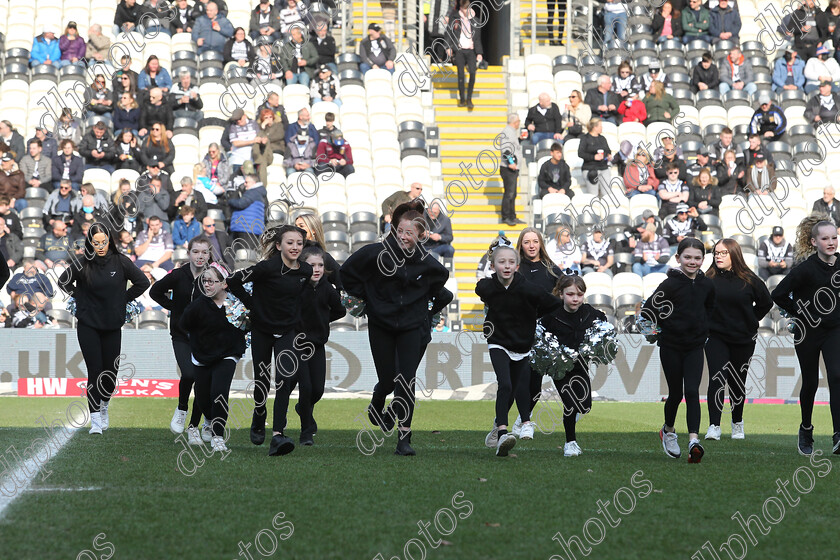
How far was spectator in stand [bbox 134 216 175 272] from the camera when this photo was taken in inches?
705

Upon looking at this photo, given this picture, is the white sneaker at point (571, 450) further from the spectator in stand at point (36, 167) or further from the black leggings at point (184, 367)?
the spectator in stand at point (36, 167)

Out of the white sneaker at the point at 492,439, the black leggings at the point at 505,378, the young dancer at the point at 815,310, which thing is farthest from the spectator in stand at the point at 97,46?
the young dancer at the point at 815,310

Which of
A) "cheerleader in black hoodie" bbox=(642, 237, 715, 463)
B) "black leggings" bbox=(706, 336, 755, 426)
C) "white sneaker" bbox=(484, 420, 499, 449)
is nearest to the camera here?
"cheerleader in black hoodie" bbox=(642, 237, 715, 463)

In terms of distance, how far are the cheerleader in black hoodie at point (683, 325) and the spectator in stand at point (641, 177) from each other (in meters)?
11.8

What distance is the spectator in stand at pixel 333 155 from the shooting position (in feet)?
66.5

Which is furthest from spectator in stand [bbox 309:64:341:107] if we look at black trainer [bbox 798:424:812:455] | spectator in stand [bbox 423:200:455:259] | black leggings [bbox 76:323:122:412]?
black trainer [bbox 798:424:812:455]

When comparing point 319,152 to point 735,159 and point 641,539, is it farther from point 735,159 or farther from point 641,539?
point 641,539

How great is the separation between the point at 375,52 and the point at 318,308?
577 inches

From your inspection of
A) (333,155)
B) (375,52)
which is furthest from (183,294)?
(375,52)

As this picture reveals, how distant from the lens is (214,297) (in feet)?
29.6

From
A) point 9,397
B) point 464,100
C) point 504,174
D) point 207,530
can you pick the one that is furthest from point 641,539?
point 464,100

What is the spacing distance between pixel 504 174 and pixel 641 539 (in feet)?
50.2

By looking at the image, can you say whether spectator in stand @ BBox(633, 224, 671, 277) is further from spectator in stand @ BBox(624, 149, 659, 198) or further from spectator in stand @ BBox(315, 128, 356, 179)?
spectator in stand @ BBox(315, 128, 356, 179)

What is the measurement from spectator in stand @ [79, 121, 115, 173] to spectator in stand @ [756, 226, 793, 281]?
1125 cm
